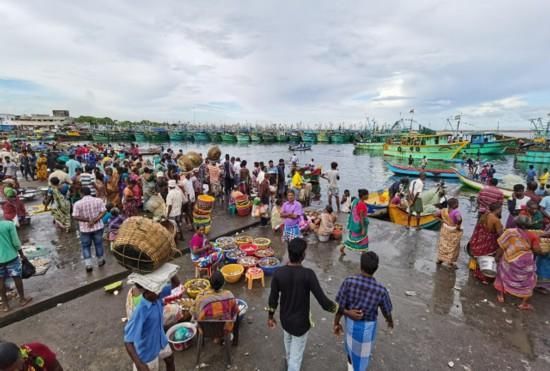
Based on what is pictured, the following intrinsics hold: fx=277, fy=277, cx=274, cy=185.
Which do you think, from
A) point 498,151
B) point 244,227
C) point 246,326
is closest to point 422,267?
point 246,326

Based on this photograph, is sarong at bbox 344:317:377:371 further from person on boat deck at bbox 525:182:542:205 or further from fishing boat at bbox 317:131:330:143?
fishing boat at bbox 317:131:330:143

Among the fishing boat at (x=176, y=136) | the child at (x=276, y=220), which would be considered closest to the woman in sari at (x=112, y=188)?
the child at (x=276, y=220)

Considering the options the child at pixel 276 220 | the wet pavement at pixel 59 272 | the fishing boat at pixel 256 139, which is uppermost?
the fishing boat at pixel 256 139

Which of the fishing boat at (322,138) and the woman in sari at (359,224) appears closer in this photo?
the woman in sari at (359,224)

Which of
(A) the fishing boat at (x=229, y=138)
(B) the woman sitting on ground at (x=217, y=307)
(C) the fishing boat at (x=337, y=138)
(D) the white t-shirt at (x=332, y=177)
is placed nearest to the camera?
(B) the woman sitting on ground at (x=217, y=307)

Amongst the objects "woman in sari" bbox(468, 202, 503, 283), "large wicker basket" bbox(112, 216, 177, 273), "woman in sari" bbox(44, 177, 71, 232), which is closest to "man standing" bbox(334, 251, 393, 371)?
"large wicker basket" bbox(112, 216, 177, 273)

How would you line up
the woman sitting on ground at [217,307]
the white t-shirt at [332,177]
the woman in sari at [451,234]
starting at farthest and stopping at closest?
the white t-shirt at [332,177]
the woman in sari at [451,234]
the woman sitting on ground at [217,307]

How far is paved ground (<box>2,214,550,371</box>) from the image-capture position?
3.22 m

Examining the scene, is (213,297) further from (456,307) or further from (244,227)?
(244,227)

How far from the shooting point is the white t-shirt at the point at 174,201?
21.1ft

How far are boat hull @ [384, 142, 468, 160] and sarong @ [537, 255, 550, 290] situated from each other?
32.7 meters

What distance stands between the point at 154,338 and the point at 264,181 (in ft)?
22.3

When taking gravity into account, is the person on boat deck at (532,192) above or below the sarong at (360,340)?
above

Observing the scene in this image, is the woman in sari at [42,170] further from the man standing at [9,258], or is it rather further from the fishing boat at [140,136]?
the fishing boat at [140,136]
